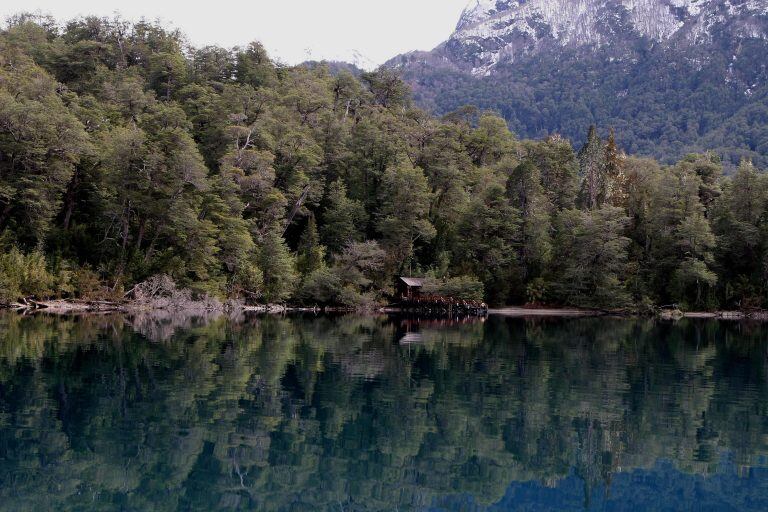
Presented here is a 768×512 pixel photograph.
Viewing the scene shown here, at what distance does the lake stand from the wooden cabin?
1303 inches

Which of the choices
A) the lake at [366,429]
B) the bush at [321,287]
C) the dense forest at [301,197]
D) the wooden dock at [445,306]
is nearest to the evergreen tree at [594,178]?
the dense forest at [301,197]

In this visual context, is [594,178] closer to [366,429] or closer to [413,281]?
[413,281]

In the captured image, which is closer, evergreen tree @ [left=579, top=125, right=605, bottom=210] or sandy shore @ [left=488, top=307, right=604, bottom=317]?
sandy shore @ [left=488, top=307, right=604, bottom=317]

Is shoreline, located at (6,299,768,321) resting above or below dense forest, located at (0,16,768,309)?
below

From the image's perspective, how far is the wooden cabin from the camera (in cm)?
6181

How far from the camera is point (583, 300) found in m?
64.3

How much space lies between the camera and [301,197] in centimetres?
6500

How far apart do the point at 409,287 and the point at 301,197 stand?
504 inches

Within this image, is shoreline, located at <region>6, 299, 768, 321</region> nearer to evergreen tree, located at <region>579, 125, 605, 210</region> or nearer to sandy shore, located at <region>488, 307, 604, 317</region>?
sandy shore, located at <region>488, 307, 604, 317</region>

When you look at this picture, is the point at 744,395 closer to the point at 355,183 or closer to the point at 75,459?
the point at 75,459

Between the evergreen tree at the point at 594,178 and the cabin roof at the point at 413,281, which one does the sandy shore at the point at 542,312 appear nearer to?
the cabin roof at the point at 413,281

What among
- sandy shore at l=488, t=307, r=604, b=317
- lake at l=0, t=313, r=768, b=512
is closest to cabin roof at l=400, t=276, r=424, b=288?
sandy shore at l=488, t=307, r=604, b=317

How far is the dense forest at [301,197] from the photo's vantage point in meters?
48.3

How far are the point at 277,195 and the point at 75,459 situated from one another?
157ft
